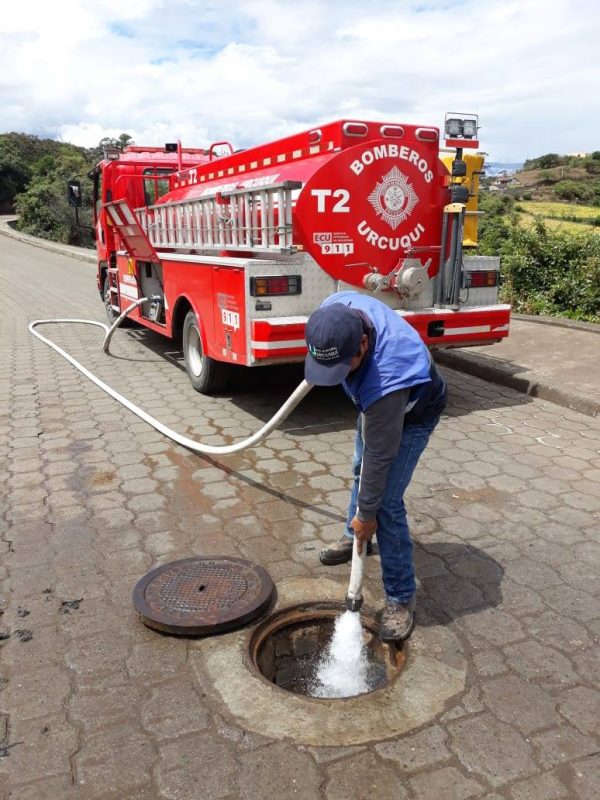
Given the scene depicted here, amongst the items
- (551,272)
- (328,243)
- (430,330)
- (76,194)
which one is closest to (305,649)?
(328,243)

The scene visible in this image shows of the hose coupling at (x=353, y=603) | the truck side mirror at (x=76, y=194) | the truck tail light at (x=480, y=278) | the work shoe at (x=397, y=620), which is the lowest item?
the work shoe at (x=397, y=620)

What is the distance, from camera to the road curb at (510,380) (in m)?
5.91

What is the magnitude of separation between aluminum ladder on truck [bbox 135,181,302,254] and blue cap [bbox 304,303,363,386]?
9.47 feet

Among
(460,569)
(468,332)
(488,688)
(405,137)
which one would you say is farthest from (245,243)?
(488,688)

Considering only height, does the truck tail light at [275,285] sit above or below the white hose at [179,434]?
above

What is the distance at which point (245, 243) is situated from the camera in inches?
221

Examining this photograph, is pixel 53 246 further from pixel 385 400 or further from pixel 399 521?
pixel 385 400

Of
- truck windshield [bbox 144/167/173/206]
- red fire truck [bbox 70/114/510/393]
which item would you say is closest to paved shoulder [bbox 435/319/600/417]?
red fire truck [bbox 70/114/510/393]

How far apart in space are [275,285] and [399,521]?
9.39 ft

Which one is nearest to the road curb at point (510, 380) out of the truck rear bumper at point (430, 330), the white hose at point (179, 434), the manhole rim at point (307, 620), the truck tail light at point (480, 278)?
the truck rear bumper at point (430, 330)

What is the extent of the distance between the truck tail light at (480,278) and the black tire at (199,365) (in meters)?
2.41

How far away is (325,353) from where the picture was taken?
228 cm

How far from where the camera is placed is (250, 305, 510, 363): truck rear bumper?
5.18m

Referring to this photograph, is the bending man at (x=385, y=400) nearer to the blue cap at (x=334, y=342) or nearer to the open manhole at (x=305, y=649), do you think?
the blue cap at (x=334, y=342)
